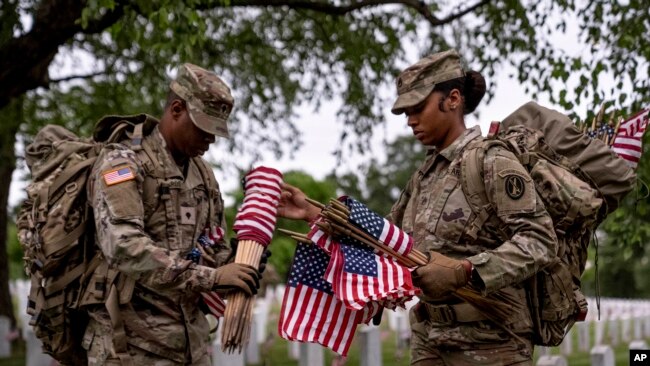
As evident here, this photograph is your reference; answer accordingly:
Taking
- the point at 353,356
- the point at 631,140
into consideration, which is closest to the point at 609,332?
the point at 353,356

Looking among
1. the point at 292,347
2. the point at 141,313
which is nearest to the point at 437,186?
the point at 141,313

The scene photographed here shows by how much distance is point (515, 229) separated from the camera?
437 cm

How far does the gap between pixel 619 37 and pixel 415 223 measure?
5040mm

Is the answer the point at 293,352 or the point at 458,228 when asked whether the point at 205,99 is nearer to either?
the point at 458,228

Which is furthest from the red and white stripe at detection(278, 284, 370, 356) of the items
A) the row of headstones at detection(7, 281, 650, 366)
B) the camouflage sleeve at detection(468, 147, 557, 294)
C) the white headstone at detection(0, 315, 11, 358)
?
the white headstone at detection(0, 315, 11, 358)

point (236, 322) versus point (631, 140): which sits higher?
point (631, 140)

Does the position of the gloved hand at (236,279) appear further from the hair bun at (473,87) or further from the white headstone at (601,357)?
the white headstone at (601,357)

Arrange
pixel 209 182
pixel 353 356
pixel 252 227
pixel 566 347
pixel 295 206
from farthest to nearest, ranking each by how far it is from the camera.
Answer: pixel 566 347
pixel 353 356
pixel 209 182
pixel 295 206
pixel 252 227

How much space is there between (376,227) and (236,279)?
0.65 metres

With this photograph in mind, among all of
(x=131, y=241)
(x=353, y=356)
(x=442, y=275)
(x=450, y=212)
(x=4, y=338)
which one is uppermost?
(x=4, y=338)

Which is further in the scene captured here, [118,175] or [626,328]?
[626,328]

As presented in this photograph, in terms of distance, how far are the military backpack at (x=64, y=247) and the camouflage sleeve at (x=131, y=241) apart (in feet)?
0.74

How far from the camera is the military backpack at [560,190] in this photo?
4547 millimetres

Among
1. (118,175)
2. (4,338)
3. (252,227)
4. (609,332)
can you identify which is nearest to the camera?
(118,175)
